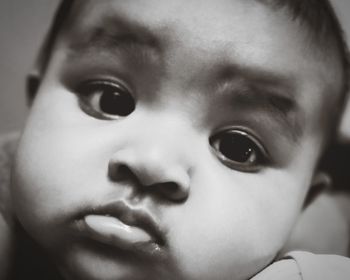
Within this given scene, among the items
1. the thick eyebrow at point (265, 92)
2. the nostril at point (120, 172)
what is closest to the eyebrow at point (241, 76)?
the thick eyebrow at point (265, 92)

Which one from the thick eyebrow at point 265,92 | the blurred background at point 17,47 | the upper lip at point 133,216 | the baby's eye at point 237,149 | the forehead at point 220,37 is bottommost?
the blurred background at point 17,47

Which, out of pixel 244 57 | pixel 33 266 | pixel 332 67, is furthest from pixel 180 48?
pixel 33 266

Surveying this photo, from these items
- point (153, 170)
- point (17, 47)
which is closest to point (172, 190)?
point (153, 170)

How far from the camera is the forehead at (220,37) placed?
40cm

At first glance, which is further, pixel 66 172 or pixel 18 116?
pixel 18 116

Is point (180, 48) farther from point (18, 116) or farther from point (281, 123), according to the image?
point (18, 116)

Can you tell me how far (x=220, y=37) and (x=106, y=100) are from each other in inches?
4.9

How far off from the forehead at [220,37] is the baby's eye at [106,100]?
38 millimetres

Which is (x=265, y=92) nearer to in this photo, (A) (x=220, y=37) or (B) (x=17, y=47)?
(A) (x=220, y=37)

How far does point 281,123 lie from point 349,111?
0.13m

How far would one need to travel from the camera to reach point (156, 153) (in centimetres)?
37

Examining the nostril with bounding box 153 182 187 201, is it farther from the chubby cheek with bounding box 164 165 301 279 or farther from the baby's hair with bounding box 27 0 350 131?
the baby's hair with bounding box 27 0 350 131

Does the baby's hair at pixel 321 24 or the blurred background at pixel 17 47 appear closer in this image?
the baby's hair at pixel 321 24

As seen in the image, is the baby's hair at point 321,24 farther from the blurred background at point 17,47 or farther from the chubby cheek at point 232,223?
the blurred background at point 17,47
